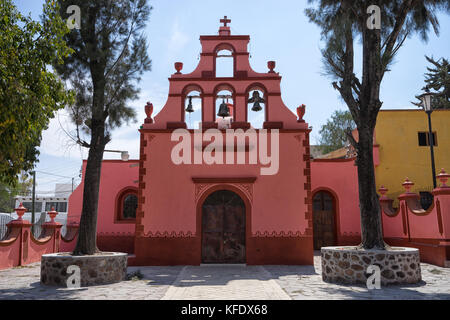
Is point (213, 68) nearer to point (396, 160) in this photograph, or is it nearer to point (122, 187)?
point (122, 187)

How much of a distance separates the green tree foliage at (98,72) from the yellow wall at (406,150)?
38.4 ft

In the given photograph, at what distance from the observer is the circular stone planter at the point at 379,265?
7852 millimetres

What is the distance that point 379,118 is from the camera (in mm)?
16797

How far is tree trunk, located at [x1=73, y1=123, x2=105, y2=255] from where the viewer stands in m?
8.70

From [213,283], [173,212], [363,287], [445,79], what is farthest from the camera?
[445,79]

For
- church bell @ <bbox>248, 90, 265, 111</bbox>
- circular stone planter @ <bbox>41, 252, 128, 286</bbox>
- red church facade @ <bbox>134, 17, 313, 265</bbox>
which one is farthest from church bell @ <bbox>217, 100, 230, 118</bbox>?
circular stone planter @ <bbox>41, 252, 128, 286</bbox>

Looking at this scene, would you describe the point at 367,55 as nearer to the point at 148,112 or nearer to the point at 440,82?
the point at 148,112

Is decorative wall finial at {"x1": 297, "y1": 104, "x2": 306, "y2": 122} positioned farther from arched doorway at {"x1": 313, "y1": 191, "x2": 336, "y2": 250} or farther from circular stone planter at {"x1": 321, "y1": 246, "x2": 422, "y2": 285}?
circular stone planter at {"x1": 321, "y1": 246, "x2": 422, "y2": 285}

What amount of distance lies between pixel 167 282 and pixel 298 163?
21.1ft

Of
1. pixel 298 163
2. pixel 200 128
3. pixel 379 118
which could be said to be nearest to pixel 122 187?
A: pixel 200 128

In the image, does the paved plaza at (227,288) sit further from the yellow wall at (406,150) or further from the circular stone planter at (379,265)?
the yellow wall at (406,150)

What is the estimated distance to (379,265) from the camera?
7859 millimetres

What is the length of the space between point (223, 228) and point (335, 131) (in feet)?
73.8

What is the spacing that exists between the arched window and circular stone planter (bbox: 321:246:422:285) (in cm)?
1000
